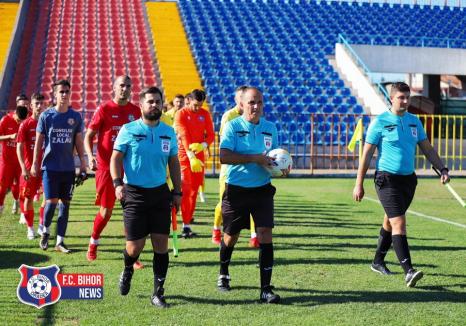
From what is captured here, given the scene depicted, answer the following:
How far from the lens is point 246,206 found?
6.17 metres

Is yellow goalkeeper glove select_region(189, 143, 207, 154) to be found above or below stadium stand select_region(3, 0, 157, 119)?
below

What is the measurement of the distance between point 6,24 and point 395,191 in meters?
29.7

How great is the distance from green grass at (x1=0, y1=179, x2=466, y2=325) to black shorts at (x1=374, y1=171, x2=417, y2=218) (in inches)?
28.8

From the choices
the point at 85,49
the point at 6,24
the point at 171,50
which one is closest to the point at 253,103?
the point at 171,50

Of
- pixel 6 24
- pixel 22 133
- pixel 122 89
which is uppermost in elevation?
pixel 6 24

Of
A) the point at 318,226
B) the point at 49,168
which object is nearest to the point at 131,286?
the point at 49,168

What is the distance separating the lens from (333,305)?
230 inches

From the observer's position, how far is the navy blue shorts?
8.48 metres

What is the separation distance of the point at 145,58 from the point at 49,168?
22.1 meters

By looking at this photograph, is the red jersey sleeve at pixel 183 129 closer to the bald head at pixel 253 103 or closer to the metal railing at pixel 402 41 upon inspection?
the bald head at pixel 253 103

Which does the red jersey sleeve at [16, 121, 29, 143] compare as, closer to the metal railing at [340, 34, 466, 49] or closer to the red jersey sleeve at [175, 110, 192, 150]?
the red jersey sleeve at [175, 110, 192, 150]

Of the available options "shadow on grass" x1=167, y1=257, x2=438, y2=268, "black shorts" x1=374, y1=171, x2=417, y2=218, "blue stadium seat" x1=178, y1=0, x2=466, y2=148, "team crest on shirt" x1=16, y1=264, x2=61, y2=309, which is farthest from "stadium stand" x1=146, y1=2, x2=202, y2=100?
"team crest on shirt" x1=16, y1=264, x2=61, y2=309

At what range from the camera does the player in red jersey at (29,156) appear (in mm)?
9420

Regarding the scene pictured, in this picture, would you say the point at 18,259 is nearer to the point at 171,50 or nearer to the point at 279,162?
the point at 279,162
